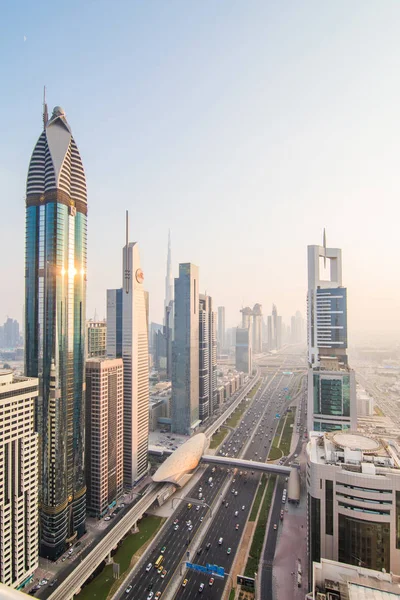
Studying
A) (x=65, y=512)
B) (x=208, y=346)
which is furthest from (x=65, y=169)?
(x=208, y=346)

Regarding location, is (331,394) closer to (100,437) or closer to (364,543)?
(364,543)

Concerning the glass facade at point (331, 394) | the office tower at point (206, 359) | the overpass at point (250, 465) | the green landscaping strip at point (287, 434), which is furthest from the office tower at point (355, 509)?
the office tower at point (206, 359)

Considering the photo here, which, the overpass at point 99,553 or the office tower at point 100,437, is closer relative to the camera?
the overpass at point 99,553

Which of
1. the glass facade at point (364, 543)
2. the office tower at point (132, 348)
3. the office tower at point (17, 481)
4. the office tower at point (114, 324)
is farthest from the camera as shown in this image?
the office tower at point (114, 324)

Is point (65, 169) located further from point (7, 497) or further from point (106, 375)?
point (7, 497)

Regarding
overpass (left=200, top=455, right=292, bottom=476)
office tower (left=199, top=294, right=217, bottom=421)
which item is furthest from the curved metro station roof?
office tower (left=199, top=294, right=217, bottom=421)

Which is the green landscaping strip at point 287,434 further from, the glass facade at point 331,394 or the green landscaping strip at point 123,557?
the green landscaping strip at point 123,557
